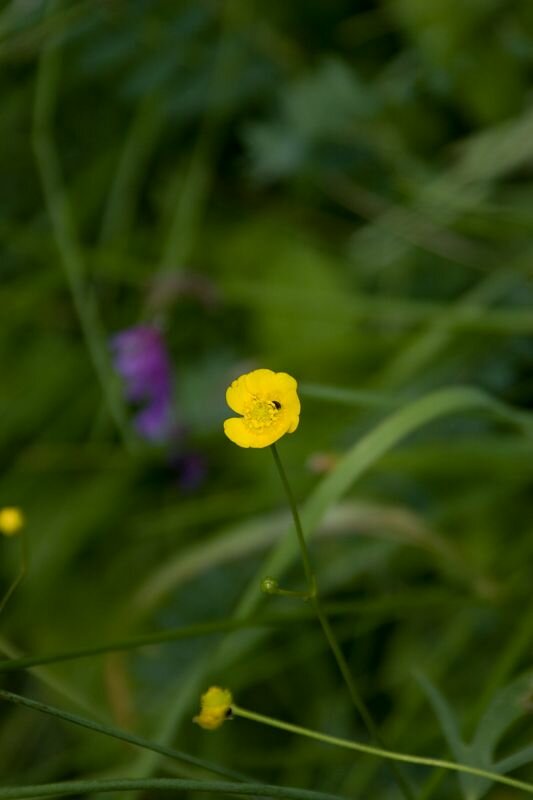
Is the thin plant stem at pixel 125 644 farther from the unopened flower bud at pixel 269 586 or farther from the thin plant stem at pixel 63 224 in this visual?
the thin plant stem at pixel 63 224

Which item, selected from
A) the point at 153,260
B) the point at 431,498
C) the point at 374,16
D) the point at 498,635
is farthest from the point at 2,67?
the point at 498,635

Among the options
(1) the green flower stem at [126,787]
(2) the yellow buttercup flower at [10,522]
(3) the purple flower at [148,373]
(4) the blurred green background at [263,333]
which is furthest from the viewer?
(3) the purple flower at [148,373]

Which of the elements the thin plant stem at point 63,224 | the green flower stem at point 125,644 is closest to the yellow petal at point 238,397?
the green flower stem at point 125,644

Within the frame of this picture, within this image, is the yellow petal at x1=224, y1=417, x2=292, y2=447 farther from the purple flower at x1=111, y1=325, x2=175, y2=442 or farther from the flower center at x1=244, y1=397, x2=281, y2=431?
the purple flower at x1=111, y1=325, x2=175, y2=442

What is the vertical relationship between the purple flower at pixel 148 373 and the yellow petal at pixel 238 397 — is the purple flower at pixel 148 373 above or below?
above

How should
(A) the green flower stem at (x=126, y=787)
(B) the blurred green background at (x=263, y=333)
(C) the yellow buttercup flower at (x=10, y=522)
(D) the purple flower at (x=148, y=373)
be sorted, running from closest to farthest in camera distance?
(A) the green flower stem at (x=126, y=787) < (C) the yellow buttercup flower at (x=10, y=522) < (B) the blurred green background at (x=263, y=333) < (D) the purple flower at (x=148, y=373)

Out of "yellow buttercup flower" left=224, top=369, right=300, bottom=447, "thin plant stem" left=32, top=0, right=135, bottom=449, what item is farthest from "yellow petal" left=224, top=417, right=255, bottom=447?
"thin plant stem" left=32, top=0, right=135, bottom=449

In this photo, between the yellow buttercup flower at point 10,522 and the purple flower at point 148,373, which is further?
the purple flower at point 148,373
